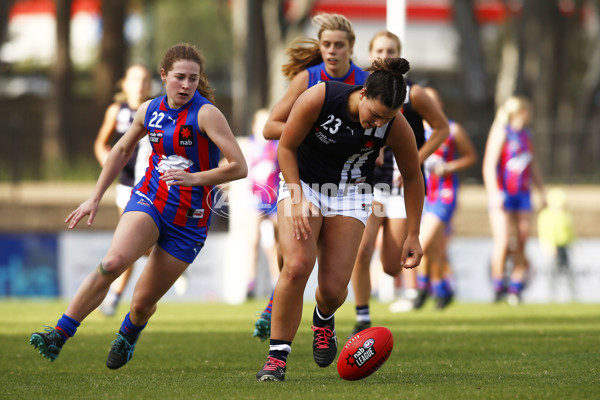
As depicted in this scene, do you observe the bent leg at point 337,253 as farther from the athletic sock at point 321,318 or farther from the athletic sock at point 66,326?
the athletic sock at point 66,326

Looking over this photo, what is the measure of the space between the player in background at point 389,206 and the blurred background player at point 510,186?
14.5 ft

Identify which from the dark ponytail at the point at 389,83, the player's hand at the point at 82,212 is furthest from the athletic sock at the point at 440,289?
the dark ponytail at the point at 389,83

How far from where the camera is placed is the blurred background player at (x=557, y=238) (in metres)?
15.6

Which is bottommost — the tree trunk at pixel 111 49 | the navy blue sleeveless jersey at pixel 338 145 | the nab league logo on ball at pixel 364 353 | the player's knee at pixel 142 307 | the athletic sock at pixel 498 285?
the athletic sock at pixel 498 285

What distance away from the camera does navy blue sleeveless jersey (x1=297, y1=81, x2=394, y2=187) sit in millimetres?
5824

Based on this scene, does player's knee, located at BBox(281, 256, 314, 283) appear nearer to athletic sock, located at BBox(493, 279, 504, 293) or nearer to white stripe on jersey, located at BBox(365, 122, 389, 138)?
white stripe on jersey, located at BBox(365, 122, 389, 138)

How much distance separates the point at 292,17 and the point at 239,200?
8.17 metres

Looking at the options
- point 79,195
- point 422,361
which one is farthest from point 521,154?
point 79,195

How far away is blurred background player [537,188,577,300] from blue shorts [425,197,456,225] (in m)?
4.86

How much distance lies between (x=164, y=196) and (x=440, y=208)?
526 centimetres

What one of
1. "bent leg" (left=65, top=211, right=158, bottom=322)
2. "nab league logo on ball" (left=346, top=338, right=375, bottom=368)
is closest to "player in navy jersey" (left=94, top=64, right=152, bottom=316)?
"bent leg" (left=65, top=211, right=158, bottom=322)

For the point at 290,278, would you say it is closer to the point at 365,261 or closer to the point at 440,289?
the point at 365,261

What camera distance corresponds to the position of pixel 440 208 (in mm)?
10992

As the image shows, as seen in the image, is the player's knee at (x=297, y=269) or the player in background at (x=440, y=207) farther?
the player in background at (x=440, y=207)
